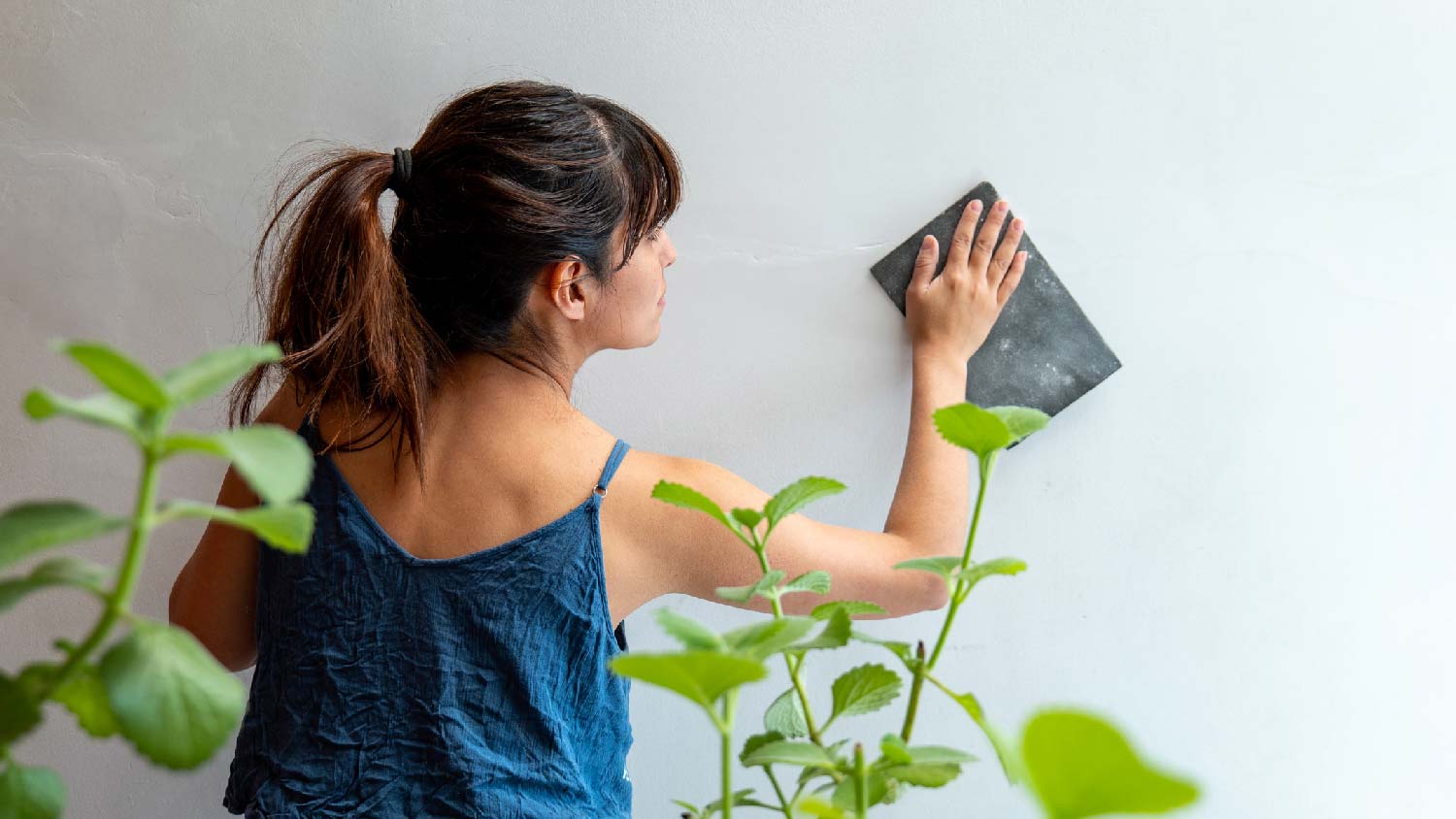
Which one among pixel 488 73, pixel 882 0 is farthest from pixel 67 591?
pixel 882 0

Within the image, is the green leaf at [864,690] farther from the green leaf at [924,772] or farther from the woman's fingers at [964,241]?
the woman's fingers at [964,241]

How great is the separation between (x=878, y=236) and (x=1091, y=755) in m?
1.15

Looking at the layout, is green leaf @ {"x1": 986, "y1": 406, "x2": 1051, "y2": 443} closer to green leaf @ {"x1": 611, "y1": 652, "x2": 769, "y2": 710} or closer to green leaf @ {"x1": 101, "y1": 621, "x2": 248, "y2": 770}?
green leaf @ {"x1": 611, "y1": 652, "x2": 769, "y2": 710}

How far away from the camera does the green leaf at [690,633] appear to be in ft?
1.24

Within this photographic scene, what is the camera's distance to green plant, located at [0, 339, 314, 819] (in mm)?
275

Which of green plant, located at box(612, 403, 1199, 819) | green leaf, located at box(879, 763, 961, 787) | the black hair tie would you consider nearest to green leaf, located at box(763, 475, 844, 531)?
green plant, located at box(612, 403, 1199, 819)

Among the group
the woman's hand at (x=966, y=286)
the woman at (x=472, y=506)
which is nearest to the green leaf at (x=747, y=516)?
the woman at (x=472, y=506)

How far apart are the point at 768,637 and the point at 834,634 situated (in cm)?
8

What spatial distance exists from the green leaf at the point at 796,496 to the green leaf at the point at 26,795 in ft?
0.94

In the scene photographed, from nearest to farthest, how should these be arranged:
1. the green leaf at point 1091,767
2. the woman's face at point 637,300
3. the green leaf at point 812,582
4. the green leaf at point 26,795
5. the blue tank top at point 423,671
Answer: the green leaf at point 1091,767 → the green leaf at point 26,795 → the green leaf at point 812,582 → the blue tank top at point 423,671 → the woman's face at point 637,300

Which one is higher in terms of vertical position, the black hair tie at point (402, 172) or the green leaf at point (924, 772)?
the black hair tie at point (402, 172)

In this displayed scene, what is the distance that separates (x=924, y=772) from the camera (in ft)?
1.51

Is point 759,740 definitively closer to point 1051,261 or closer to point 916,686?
point 916,686

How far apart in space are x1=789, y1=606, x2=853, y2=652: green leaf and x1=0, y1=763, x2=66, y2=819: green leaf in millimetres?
254
